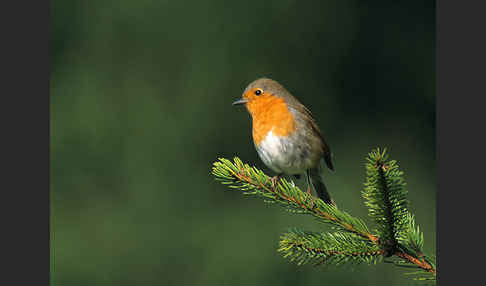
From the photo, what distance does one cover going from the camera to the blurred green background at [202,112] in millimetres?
4758

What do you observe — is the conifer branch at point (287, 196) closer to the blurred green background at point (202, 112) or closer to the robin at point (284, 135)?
the robin at point (284, 135)

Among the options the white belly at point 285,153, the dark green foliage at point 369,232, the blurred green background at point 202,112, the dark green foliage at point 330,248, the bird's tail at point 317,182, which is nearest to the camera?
the dark green foliage at point 369,232

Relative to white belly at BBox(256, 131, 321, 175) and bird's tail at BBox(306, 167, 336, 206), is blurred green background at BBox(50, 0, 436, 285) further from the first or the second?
white belly at BBox(256, 131, 321, 175)

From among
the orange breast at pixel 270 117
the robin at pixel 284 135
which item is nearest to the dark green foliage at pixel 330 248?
the robin at pixel 284 135

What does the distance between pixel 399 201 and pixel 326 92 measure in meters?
3.64

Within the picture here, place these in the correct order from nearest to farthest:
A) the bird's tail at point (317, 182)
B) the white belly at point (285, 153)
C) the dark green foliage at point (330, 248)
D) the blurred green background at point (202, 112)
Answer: the dark green foliage at point (330, 248) < the white belly at point (285, 153) < the bird's tail at point (317, 182) < the blurred green background at point (202, 112)

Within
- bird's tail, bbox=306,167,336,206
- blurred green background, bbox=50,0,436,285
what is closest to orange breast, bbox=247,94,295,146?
bird's tail, bbox=306,167,336,206

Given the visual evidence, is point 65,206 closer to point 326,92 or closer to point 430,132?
point 326,92

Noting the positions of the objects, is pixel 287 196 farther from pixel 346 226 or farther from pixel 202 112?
pixel 202 112

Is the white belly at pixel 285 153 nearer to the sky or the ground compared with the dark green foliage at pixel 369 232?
nearer to the sky

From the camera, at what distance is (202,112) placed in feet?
16.8

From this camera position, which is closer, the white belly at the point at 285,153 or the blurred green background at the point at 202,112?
the white belly at the point at 285,153

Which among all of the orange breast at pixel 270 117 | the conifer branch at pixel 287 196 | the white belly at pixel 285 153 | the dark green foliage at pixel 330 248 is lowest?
the dark green foliage at pixel 330 248

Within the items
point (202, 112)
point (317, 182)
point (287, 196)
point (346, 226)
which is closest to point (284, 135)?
point (317, 182)
